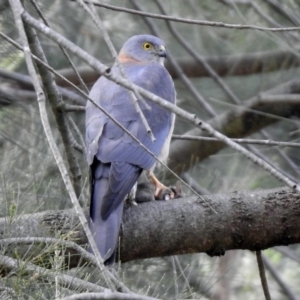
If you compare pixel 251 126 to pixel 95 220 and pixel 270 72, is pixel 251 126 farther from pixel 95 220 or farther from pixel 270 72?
pixel 95 220

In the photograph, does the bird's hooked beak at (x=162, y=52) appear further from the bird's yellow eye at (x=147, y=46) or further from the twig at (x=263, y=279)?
the twig at (x=263, y=279)

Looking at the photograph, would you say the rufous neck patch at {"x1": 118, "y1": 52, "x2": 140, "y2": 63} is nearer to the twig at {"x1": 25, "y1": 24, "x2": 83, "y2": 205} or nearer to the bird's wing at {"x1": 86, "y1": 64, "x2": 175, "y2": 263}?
the bird's wing at {"x1": 86, "y1": 64, "x2": 175, "y2": 263}

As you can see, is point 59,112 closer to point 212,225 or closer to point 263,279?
point 212,225

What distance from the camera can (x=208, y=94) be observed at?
5.75 m

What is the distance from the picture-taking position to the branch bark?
2.84m

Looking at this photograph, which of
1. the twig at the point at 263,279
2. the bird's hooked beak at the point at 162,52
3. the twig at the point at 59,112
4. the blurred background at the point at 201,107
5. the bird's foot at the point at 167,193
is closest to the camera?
the twig at the point at 263,279

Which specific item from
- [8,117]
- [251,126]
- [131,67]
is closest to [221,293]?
[251,126]

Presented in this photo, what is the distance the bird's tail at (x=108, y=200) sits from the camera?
8.96 ft

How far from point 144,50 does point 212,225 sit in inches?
74.5

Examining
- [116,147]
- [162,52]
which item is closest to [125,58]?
[162,52]

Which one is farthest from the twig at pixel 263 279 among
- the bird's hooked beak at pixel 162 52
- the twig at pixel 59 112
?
the bird's hooked beak at pixel 162 52

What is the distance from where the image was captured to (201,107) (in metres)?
5.32

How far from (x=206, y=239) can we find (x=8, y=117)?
1.37m

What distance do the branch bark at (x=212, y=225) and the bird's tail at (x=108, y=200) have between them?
60 mm
